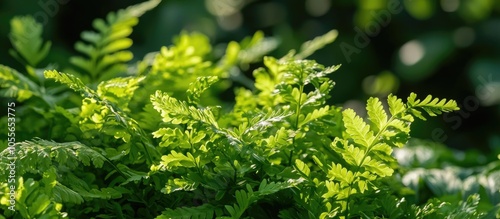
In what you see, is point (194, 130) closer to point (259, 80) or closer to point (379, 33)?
point (259, 80)

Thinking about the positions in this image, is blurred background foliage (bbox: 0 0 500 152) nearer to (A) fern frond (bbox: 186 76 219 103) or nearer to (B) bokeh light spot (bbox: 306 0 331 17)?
(B) bokeh light spot (bbox: 306 0 331 17)

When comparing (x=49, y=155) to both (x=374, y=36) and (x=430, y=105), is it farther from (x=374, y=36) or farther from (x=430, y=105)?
(x=374, y=36)

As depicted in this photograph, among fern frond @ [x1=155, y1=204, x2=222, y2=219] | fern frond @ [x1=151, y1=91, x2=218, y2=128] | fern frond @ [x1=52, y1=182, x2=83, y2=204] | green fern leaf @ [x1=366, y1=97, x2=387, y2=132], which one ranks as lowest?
fern frond @ [x1=155, y1=204, x2=222, y2=219]

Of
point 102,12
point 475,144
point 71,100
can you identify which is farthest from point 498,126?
point 71,100

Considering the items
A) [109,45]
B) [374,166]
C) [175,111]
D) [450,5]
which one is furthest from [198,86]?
[450,5]

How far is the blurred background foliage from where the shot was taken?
2682 millimetres

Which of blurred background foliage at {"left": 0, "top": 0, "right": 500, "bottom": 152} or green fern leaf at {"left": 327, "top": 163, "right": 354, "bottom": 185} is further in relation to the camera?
blurred background foliage at {"left": 0, "top": 0, "right": 500, "bottom": 152}

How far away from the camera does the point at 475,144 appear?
286 cm

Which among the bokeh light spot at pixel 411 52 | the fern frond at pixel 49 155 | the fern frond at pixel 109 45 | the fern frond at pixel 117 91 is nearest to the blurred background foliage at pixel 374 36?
the bokeh light spot at pixel 411 52

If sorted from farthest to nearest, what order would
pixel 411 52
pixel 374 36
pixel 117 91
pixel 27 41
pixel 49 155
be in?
1. pixel 374 36
2. pixel 411 52
3. pixel 27 41
4. pixel 117 91
5. pixel 49 155

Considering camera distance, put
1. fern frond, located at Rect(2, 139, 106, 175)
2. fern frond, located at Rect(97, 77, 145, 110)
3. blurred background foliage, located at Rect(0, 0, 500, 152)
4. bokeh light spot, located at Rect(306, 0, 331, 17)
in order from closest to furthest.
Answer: fern frond, located at Rect(2, 139, 106, 175) < fern frond, located at Rect(97, 77, 145, 110) < blurred background foliage, located at Rect(0, 0, 500, 152) < bokeh light spot, located at Rect(306, 0, 331, 17)

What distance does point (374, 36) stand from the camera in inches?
117

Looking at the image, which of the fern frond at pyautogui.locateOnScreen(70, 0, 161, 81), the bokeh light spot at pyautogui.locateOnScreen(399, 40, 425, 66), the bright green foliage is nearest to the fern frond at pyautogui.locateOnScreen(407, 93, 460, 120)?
the bright green foliage

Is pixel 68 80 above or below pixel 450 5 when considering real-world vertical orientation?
above
